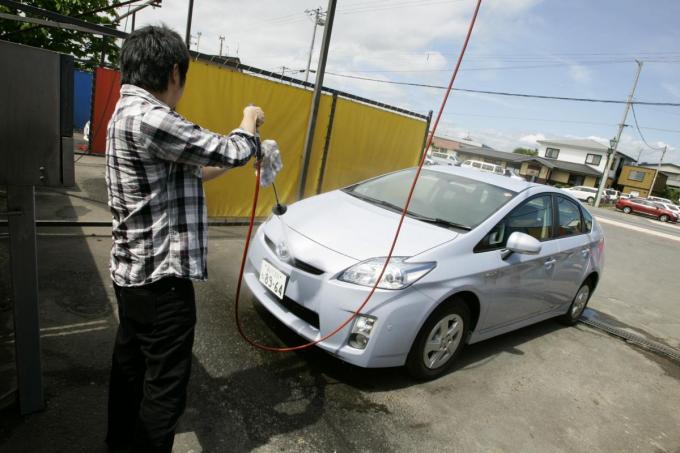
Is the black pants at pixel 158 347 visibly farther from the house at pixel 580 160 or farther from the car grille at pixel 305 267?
the house at pixel 580 160

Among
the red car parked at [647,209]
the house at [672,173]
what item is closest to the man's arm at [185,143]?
the red car parked at [647,209]

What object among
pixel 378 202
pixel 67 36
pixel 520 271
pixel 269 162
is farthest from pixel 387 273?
pixel 67 36

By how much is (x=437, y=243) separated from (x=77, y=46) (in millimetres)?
13013

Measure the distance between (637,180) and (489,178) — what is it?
5557cm

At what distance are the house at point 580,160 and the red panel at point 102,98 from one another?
157 ft

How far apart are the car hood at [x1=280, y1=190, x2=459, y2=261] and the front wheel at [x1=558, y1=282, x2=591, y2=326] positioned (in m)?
2.41

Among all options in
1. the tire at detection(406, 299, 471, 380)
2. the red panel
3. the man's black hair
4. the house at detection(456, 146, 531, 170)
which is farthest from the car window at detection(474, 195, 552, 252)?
the house at detection(456, 146, 531, 170)

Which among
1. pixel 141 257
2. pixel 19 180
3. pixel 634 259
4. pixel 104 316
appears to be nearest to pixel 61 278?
pixel 104 316

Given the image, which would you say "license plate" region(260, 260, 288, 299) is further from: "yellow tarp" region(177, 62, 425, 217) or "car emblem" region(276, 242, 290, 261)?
"yellow tarp" region(177, 62, 425, 217)

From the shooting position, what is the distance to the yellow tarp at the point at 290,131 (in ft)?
18.7

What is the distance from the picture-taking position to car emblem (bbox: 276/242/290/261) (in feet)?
10.2

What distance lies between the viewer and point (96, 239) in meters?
4.82

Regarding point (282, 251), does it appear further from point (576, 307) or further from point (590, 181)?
point (590, 181)

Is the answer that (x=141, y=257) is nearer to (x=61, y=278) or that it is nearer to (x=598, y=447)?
(x=61, y=278)
